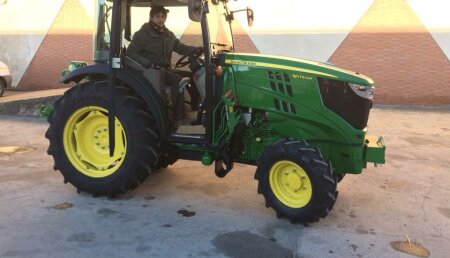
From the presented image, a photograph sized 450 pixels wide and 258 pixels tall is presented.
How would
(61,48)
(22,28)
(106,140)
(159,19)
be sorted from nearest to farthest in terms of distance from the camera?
(159,19)
(106,140)
(61,48)
(22,28)

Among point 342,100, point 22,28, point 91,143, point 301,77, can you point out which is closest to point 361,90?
point 342,100

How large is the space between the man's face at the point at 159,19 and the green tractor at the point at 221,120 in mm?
160

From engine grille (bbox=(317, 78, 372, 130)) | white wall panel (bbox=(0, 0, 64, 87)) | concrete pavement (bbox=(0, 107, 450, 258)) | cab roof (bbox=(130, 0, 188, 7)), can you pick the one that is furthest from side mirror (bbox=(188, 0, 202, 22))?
white wall panel (bbox=(0, 0, 64, 87))

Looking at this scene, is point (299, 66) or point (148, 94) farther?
point (148, 94)

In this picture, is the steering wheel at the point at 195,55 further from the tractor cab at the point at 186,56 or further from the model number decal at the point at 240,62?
the model number decal at the point at 240,62

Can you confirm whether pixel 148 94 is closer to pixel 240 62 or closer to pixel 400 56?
pixel 240 62

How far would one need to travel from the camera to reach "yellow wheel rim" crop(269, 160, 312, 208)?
3.76 m

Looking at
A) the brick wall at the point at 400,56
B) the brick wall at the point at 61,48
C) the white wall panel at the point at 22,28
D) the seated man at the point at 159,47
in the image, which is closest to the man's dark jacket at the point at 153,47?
the seated man at the point at 159,47

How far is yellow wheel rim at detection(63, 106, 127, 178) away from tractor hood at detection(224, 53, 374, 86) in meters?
1.33

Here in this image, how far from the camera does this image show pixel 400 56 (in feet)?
37.7

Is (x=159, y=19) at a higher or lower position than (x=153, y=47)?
higher

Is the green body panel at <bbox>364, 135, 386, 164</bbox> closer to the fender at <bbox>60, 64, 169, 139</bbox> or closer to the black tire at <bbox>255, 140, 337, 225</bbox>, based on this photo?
the black tire at <bbox>255, 140, 337, 225</bbox>

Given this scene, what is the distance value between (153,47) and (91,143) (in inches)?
46.5

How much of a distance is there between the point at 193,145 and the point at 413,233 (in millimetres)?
2099
